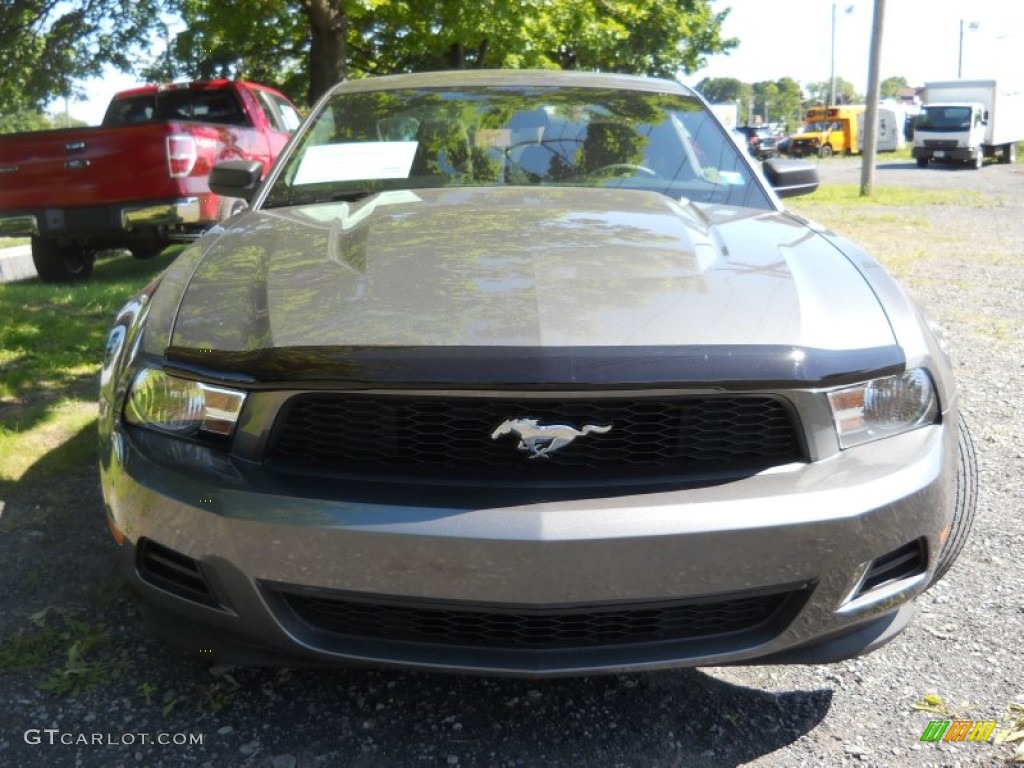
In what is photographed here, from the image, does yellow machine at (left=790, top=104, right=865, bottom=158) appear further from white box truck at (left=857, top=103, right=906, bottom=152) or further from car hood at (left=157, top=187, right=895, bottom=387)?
car hood at (left=157, top=187, right=895, bottom=387)

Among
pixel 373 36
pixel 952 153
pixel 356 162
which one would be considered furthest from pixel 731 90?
pixel 356 162

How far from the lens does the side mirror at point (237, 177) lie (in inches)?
140

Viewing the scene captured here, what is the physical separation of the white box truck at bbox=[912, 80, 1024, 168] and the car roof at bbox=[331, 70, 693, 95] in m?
35.3

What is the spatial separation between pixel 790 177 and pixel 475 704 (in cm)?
240

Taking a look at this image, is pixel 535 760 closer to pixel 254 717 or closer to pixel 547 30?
pixel 254 717

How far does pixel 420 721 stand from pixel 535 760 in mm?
295

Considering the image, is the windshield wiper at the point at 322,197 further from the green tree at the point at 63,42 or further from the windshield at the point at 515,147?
the green tree at the point at 63,42

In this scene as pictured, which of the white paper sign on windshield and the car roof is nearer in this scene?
the white paper sign on windshield

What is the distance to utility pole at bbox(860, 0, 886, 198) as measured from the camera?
784 inches

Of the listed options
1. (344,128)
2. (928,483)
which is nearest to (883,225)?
(344,128)

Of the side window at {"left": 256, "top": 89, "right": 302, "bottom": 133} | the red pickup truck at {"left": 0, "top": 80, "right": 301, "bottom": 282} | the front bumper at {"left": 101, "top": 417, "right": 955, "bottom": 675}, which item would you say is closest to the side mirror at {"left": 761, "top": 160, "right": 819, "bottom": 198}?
the front bumper at {"left": 101, "top": 417, "right": 955, "bottom": 675}

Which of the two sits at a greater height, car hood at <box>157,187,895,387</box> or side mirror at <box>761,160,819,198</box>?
side mirror at <box>761,160,819,198</box>

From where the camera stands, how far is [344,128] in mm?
3637
